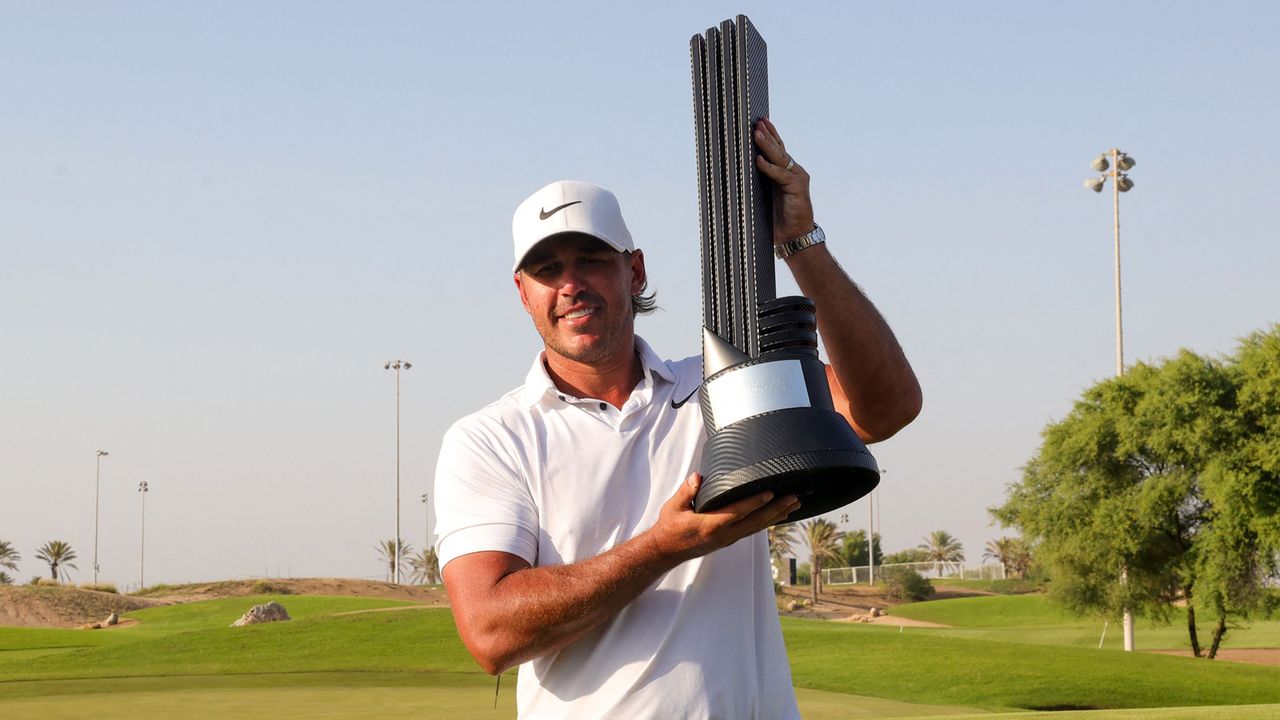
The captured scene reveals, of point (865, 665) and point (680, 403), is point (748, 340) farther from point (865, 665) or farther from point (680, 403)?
point (865, 665)

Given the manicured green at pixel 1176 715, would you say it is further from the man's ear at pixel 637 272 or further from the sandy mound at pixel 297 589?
the sandy mound at pixel 297 589

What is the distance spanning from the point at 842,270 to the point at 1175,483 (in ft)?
129

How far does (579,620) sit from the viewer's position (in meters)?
2.83

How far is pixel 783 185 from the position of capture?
2812 mm

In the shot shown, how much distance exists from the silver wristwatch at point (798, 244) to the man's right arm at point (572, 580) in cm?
73

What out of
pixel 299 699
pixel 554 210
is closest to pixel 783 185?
pixel 554 210

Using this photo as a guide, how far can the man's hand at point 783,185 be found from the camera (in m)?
2.73

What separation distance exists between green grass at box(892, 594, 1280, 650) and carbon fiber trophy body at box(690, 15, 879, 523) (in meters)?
40.8

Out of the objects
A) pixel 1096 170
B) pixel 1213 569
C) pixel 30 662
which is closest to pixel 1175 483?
pixel 1213 569

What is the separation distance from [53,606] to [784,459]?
60846mm

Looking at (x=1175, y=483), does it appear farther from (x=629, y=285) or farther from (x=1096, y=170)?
(x=629, y=285)

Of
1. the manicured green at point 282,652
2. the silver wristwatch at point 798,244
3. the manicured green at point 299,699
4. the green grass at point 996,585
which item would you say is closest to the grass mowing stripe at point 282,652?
the manicured green at point 282,652

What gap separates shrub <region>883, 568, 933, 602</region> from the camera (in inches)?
3135

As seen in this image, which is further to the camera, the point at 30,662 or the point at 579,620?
the point at 30,662
